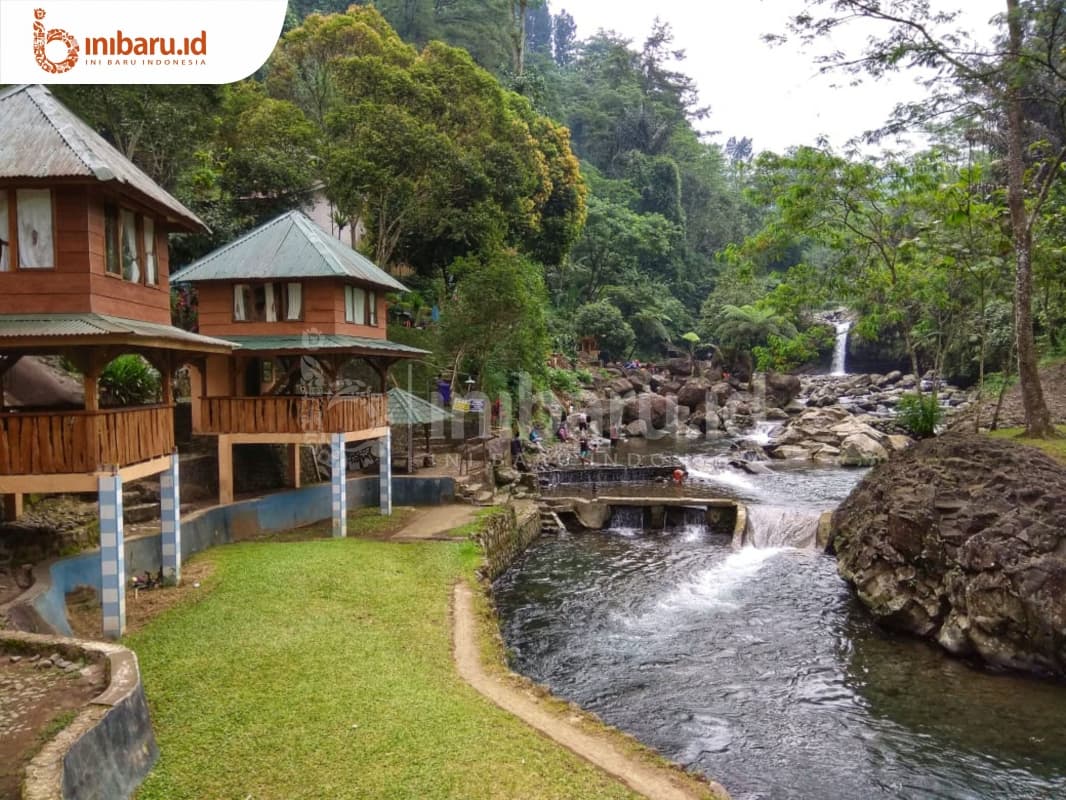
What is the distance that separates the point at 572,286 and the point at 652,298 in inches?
266

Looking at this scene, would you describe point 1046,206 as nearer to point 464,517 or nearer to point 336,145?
point 464,517

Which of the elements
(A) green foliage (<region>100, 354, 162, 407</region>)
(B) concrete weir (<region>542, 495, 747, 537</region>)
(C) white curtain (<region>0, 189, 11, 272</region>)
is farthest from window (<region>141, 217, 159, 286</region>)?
(B) concrete weir (<region>542, 495, 747, 537</region>)

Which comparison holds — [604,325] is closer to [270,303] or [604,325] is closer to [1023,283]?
[1023,283]

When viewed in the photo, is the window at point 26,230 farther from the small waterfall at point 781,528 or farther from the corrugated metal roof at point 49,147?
the small waterfall at point 781,528

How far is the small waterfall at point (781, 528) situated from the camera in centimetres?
2133

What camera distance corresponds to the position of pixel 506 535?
19.9 meters

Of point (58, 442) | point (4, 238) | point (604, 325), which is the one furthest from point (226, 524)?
point (604, 325)

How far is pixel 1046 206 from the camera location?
75.7 ft

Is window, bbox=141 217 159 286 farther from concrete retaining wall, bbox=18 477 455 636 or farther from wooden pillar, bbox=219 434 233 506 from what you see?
wooden pillar, bbox=219 434 233 506

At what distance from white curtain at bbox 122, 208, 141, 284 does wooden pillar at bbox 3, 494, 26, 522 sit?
4.87 meters

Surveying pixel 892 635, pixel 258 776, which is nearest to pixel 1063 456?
pixel 892 635

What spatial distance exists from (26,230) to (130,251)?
1.63 m

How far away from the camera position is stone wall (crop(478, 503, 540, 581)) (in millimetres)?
18064

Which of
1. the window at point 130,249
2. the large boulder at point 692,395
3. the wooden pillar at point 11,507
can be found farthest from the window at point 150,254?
the large boulder at point 692,395
